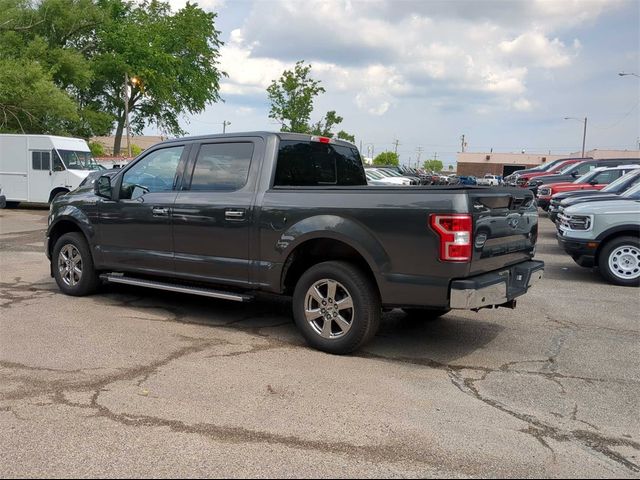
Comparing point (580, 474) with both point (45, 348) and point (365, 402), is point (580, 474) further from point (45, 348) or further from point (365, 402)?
point (45, 348)

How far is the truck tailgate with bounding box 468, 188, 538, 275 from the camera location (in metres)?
4.74

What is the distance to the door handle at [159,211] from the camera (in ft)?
20.9

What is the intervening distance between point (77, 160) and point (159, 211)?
17.2 metres

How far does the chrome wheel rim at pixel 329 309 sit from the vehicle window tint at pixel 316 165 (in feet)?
3.98

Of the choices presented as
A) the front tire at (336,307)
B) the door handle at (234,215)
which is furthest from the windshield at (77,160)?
the front tire at (336,307)

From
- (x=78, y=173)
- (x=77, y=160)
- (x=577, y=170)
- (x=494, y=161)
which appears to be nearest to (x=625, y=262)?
(x=577, y=170)

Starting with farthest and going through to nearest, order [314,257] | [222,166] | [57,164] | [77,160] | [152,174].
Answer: [77,160] < [57,164] < [152,174] < [222,166] < [314,257]

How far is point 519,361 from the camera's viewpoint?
5.20m

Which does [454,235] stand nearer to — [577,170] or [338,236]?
[338,236]

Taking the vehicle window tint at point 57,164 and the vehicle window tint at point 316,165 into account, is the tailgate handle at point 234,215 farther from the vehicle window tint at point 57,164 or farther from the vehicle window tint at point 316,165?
the vehicle window tint at point 57,164

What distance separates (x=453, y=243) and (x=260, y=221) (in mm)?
1928

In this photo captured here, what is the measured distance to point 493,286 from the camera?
4859mm

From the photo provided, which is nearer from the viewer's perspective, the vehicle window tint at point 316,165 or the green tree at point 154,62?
the vehicle window tint at point 316,165

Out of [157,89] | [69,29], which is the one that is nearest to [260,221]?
[69,29]
